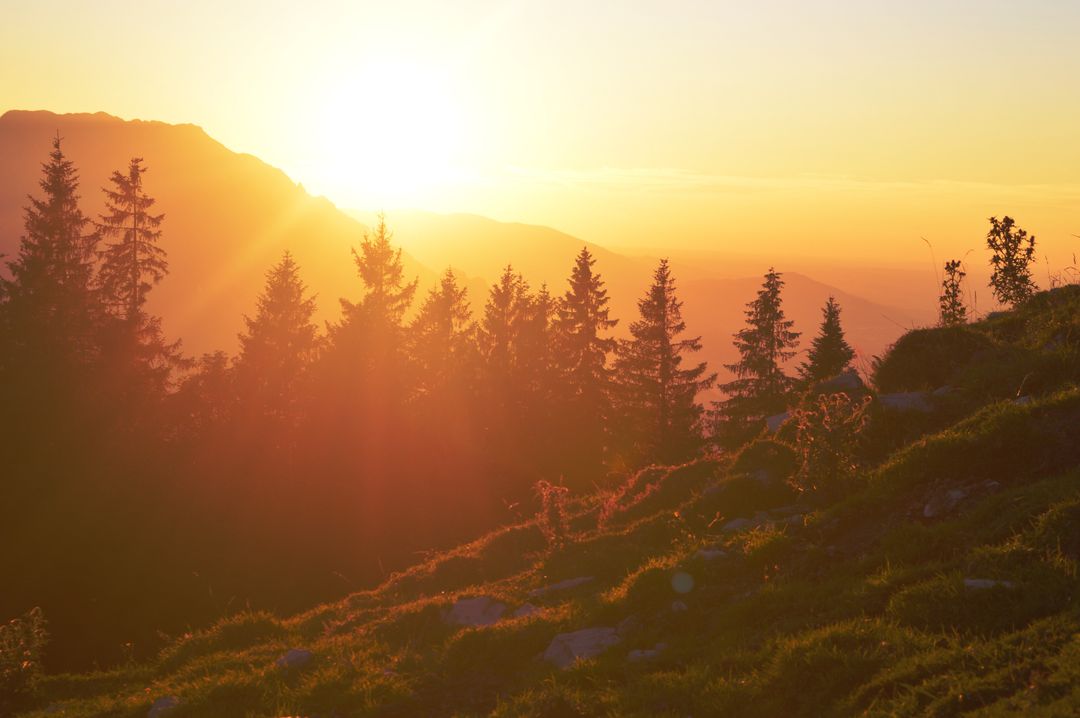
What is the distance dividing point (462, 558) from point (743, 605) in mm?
10260

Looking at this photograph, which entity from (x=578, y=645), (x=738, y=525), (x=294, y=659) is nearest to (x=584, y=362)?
(x=738, y=525)

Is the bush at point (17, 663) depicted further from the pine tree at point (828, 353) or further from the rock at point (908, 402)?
the pine tree at point (828, 353)

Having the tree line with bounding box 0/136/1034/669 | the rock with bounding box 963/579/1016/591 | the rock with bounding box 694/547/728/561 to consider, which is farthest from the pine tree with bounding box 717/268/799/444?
the rock with bounding box 963/579/1016/591

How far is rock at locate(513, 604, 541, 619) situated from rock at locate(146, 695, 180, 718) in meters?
5.39

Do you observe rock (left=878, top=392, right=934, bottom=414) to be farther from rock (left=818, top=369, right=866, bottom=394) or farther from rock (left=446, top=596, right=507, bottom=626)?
rock (left=446, top=596, right=507, bottom=626)

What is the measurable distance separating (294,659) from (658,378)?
135 feet

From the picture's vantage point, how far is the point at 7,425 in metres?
29.7

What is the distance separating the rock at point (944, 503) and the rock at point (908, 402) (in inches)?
140

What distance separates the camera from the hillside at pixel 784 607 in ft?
23.3

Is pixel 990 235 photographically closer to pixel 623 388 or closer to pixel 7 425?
pixel 623 388

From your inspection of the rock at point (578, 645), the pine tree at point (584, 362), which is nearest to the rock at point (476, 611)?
the rock at point (578, 645)

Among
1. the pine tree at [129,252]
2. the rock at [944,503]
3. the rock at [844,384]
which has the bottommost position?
the rock at [944,503]

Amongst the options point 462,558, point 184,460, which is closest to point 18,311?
point 184,460

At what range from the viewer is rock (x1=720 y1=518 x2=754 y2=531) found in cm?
1297
